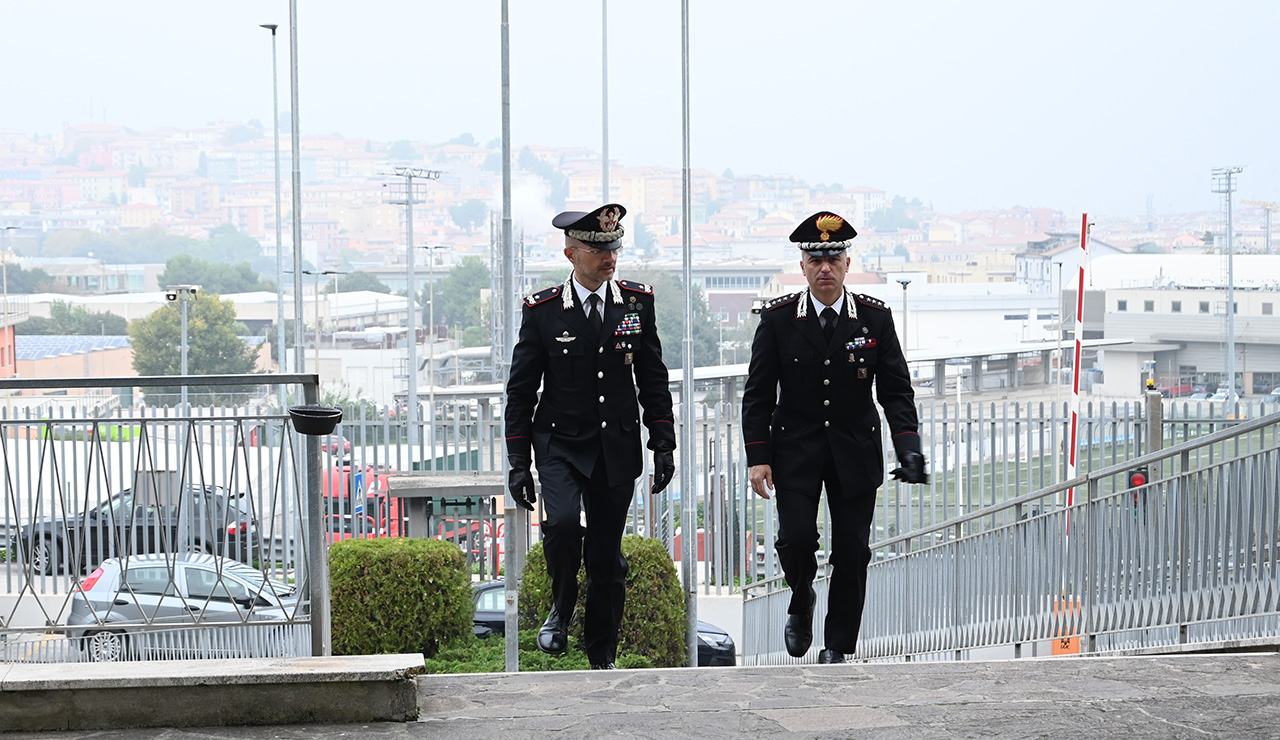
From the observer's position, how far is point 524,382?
568cm

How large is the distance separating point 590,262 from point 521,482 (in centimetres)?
92

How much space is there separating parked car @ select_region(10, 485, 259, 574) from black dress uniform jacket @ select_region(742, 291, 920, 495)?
7.61 feet

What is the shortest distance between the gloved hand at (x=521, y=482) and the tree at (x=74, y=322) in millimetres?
108267

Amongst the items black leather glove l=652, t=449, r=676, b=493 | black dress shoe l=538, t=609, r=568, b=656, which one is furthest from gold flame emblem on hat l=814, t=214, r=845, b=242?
black dress shoe l=538, t=609, r=568, b=656

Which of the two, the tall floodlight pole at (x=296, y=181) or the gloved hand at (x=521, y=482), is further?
the tall floodlight pole at (x=296, y=181)

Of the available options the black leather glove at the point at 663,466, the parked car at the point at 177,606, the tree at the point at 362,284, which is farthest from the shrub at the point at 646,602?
the tree at the point at 362,284

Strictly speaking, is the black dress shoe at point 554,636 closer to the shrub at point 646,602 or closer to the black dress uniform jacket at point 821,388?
the black dress uniform jacket at point 821,388

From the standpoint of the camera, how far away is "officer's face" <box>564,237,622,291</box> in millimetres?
5609

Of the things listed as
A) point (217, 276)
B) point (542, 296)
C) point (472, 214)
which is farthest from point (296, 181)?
point (472, 214)

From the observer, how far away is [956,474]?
15.1 metres

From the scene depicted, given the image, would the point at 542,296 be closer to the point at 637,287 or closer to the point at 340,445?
the point at 637,287

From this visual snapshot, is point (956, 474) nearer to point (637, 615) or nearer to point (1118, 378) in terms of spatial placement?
point (637, 615)

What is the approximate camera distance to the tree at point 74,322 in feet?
352

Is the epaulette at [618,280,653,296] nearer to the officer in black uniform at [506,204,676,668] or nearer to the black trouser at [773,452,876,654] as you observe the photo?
the officer in black uniform at [506,204,676,668]
